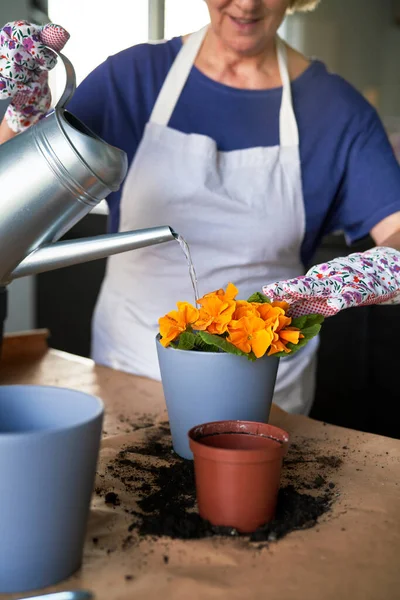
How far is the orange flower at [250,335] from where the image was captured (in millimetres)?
727

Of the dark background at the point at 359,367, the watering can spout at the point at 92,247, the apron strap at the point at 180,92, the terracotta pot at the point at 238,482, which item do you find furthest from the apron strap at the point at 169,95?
the dark background at the point at 359,367

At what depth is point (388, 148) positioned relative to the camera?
125 cm

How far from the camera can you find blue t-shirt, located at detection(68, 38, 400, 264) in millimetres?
1241

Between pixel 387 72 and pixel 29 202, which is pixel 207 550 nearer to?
pixel 29 202

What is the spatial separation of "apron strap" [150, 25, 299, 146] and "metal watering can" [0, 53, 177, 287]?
1.65ft

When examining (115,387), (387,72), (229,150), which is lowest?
(115,387)

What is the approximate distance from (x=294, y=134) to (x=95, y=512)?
827 millimetres

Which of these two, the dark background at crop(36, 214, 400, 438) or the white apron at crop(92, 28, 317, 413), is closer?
the white apron at crop(92, 28, 317, 413)

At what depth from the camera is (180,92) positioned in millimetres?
1260

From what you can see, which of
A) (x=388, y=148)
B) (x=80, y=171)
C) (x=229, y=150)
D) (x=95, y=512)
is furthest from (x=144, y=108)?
(x=95, y=512)

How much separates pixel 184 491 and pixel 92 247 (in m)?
0.27

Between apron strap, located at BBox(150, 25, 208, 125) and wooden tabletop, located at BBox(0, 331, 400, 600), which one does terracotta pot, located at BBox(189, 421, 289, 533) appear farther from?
apron strap, located at BBox(150, 25, 208, 125)

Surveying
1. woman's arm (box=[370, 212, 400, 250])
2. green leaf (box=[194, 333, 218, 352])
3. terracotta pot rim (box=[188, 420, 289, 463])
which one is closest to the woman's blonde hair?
woman's arm (box=[370, 212, 400, 250])

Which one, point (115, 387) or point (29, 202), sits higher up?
point (29, 202)
